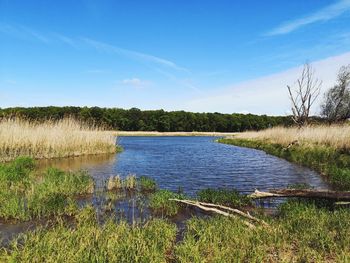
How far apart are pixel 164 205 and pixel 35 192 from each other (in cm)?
447

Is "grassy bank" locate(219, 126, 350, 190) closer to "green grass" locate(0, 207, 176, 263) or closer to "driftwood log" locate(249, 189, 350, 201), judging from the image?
"driftwood log" locate(249, 189, 350, 201)

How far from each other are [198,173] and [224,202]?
26.6ft

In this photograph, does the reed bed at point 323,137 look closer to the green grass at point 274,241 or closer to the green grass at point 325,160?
the green grass at point 325,160

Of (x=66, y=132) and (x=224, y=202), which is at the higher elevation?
(x=66, y=132)

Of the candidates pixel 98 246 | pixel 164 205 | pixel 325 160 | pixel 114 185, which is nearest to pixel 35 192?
pixel 114 185

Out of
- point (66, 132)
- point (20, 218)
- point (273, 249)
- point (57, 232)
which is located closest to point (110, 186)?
point (20, 218)

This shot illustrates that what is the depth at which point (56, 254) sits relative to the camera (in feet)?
21.0

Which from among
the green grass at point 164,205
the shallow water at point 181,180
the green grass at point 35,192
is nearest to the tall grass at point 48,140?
the shallow water at point 181,180

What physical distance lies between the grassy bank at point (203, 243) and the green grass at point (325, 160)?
7.55 metres

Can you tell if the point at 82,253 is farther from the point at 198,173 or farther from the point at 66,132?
the point at 66,132

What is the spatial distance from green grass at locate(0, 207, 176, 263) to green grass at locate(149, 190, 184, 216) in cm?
225

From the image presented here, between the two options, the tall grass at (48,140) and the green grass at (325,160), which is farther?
the tall grass at (48,140)

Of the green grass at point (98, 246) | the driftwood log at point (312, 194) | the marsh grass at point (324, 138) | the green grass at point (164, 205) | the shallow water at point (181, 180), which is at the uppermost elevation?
the marsh grass at point (324, 138)

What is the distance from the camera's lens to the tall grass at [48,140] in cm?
2270
